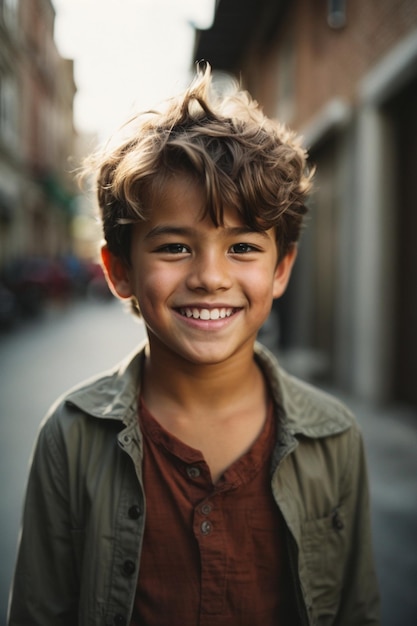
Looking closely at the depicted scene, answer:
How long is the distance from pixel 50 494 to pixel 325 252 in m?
6.94

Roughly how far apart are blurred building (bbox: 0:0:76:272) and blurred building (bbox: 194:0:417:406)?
766cm

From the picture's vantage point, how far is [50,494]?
152 centimetres

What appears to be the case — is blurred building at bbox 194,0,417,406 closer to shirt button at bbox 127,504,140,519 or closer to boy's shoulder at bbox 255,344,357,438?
boy's shoulder at bbox 255,344,357,438

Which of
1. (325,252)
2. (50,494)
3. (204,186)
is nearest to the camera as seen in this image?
(204,186)

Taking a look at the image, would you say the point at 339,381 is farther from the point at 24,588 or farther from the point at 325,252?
the point at 24,588

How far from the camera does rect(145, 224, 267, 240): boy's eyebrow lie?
4.67 feet

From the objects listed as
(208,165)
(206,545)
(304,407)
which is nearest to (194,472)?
(206,545)

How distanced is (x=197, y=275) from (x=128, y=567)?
0.74 m

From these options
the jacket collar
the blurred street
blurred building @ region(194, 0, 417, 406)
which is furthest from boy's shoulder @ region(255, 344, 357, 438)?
blurred building @ region(194, 0, 417, 406)

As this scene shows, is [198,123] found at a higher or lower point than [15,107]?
lower

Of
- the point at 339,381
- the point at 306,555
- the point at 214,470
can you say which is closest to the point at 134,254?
the point at 214,470

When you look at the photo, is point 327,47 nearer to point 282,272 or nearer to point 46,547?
point 282,272

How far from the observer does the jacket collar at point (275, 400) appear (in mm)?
1568

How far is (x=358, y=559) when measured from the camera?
1615mm
